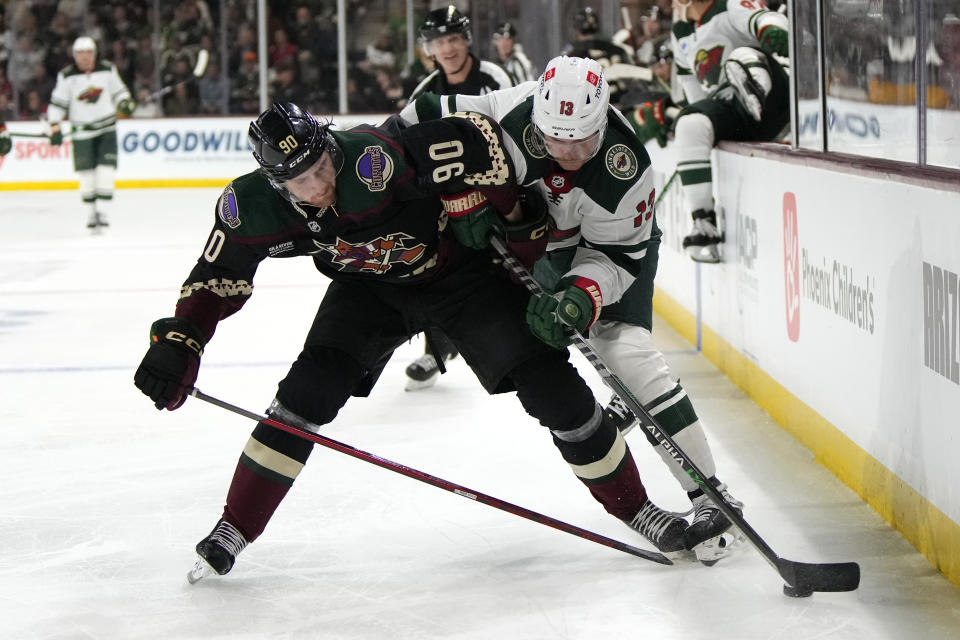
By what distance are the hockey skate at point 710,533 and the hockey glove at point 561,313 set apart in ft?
1.51

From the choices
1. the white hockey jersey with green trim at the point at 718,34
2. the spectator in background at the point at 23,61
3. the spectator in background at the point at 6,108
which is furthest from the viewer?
the spectator in background at the point at 23,61

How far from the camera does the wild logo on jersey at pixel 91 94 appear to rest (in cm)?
981

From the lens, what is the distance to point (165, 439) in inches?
147

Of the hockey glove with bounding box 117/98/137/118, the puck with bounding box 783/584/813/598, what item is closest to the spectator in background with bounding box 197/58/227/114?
the hockey glove with bounding box 117/98/137/118

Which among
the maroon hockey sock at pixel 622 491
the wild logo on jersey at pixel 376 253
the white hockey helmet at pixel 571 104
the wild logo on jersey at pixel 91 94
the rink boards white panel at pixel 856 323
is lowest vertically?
the maroon hockey sock at pixel 622 491

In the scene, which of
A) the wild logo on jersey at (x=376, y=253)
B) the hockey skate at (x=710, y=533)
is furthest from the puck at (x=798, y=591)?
the wild logo on jersey at (x=376, y=253)

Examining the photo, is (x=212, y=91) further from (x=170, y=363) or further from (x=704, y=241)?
(x=170, y=363)

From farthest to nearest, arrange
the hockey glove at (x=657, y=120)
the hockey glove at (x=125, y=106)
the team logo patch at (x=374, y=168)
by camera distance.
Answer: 1. the hockey glove at (x=125, y=106)
2. the hockey glove at (x=657, y=120)
3. the team logo patch at (x=374, y=168)

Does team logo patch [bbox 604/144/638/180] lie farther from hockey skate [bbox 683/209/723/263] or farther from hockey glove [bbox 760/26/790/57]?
hockey glove [bbox 760/26/790/57]

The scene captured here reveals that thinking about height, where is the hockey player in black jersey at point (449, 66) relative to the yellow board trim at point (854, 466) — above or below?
above

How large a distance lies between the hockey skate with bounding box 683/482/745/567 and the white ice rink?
3 centimetres

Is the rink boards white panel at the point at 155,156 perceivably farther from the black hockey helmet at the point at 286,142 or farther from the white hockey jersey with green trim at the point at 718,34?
the black hockey helmet at the point at 286,142

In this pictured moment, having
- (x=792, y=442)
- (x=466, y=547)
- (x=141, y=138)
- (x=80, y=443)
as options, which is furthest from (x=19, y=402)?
(x=141, y=138)

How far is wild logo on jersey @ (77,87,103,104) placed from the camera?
981cm
